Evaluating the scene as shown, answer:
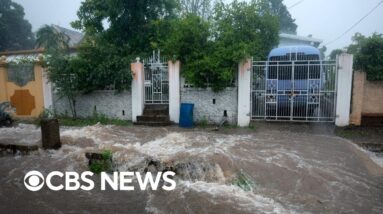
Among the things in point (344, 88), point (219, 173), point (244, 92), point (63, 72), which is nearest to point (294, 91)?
point (344, 88)

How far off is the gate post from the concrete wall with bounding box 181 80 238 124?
1748 mm


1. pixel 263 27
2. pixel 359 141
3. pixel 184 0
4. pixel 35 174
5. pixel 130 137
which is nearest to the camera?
pixel 35 174

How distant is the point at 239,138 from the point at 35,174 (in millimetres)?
5632

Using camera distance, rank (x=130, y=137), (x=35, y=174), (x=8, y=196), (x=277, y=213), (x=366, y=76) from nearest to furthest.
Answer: (x=277, y=213)
(x=8, y=196)
(x=35, y=174)
(x=130, y=137)
(x=366, y=76)

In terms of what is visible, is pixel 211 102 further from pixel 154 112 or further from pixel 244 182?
pixel 244 182

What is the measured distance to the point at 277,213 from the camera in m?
4.46

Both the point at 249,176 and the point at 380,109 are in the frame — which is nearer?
the point at 249,176

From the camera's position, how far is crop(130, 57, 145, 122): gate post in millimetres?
11156

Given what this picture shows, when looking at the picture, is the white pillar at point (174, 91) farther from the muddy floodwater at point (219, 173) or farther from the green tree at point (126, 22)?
the green tree at point (126, 22)

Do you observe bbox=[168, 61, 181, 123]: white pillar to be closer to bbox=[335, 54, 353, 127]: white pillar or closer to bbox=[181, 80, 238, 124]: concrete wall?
bbox=[181, 80, 238, 124]: concrete wall

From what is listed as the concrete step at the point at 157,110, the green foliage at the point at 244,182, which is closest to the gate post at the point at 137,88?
the concrete step at the point at 157,110

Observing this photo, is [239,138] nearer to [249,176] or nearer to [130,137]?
[249,176]

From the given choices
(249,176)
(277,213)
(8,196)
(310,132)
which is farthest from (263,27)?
(8,196)

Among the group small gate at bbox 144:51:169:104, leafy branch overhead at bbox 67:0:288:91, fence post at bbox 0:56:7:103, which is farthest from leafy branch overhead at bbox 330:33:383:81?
fence post at bbox 0:56:7:103
